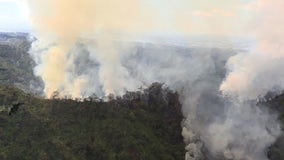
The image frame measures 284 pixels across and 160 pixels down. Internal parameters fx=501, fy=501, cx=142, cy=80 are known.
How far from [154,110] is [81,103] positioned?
75.0 feet

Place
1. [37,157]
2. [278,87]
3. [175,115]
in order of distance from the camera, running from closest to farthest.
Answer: [37,157] → [175,115] → [278,87]

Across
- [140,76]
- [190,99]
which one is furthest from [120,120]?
[140,76]

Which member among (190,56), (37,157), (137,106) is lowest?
(37,157)

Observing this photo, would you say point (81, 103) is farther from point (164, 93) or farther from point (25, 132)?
point (164, 93)

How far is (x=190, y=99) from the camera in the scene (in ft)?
460

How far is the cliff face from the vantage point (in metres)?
114

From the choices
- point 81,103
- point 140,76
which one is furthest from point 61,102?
point 140,76

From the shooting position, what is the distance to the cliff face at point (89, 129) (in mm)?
113812

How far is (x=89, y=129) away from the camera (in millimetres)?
121688

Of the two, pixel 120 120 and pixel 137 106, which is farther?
pixel 137 106

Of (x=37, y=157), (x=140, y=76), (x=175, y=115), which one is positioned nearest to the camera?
(x=37, y=157)

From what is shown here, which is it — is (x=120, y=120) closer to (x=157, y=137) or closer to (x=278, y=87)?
(x=157, y=137)

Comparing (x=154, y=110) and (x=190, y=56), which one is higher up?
(x=190, y=56)

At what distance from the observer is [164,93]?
147m
